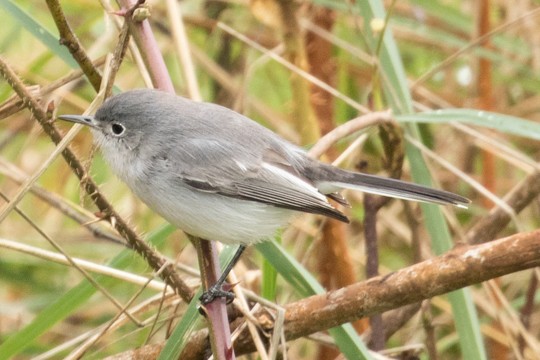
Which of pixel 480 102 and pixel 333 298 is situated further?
pixel 480 102

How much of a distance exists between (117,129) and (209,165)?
0.30m

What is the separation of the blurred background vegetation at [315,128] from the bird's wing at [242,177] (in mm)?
347

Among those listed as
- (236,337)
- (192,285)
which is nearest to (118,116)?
(192,285)

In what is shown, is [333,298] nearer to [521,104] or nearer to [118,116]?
[118,116]

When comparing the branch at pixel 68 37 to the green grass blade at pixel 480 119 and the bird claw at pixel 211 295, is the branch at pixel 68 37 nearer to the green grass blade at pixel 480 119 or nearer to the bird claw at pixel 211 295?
the bird claw at pixel 211 295

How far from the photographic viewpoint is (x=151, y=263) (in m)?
1.93

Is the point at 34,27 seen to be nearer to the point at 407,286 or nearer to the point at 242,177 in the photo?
the point at 242,177

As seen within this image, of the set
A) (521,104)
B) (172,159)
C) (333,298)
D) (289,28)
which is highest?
(521,104)

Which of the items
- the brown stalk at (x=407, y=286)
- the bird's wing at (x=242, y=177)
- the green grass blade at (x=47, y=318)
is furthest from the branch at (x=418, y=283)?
the green grass blade at (x=47, y=318)

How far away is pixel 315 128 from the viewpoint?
9.52 ft

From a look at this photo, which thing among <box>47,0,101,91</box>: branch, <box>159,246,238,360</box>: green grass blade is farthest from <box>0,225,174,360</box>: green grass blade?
<box>47,0,101,91</box>: branch

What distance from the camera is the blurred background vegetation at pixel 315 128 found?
2887 millimetres

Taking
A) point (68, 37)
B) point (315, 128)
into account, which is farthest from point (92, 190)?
point (315, 128)

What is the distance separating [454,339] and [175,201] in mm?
1450
